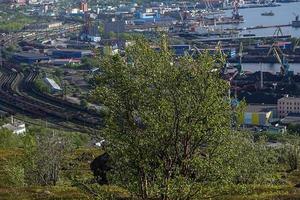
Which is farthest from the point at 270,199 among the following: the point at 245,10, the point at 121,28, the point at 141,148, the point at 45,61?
the point at 245,10

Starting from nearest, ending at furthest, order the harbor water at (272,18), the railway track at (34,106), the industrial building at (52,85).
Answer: the railway track at (34,106), the industrial building at (52,85), the harbor water at (272,18)

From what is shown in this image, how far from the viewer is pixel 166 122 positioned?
10.7 ft

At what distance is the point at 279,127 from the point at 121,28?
94.4ft

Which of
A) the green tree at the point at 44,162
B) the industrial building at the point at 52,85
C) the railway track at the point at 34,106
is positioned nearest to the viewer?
the green tree at the point at 44,162

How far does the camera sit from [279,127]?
61.2ft

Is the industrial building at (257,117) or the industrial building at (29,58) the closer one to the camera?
the industrial building at (257,117)

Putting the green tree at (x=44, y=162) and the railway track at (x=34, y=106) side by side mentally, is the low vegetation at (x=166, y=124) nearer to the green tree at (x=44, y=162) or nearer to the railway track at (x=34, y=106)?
the green tree at (x=44, y=162)

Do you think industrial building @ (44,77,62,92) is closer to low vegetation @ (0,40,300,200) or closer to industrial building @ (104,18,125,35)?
industrial building @ (104,18,125,35)

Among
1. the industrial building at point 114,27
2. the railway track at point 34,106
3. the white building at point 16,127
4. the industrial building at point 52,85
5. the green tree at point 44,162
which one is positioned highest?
the green tree at point 44,162

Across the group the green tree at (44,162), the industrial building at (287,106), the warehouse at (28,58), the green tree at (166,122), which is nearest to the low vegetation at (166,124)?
the green tree at (166,122)

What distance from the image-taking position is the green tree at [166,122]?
129 inches

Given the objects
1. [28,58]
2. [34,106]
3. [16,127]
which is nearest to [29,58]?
[28,58]

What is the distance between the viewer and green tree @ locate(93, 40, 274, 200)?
3275mm

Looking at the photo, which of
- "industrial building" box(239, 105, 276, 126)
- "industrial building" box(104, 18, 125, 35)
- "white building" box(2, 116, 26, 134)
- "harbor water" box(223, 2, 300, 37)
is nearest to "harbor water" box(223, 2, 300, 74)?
"harbor water" box(223, 2, 300, 37)
